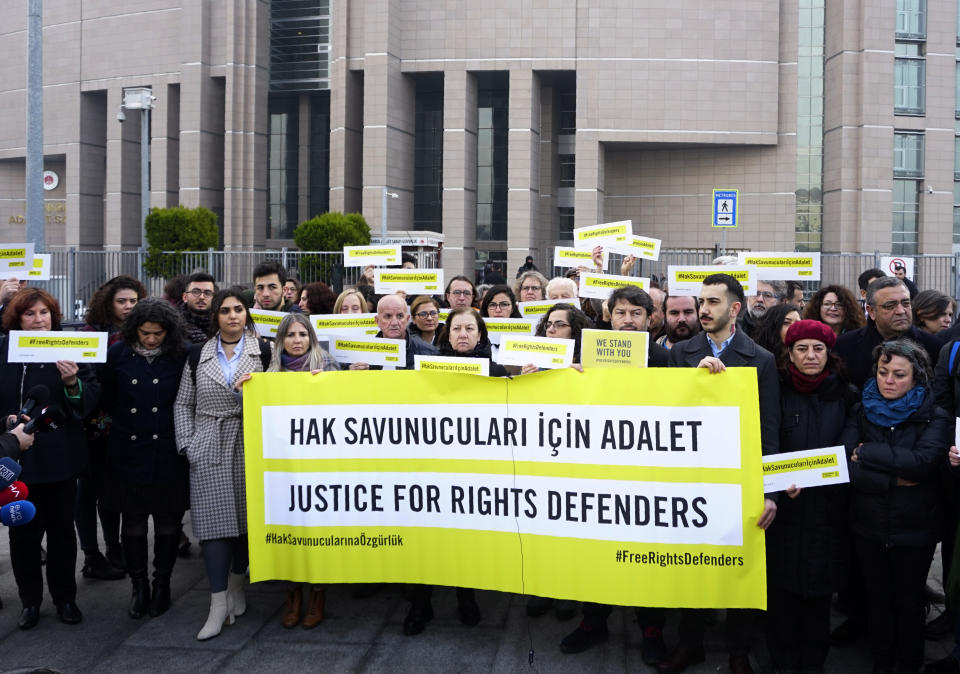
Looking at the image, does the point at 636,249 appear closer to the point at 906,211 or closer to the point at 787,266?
the point at 787,266

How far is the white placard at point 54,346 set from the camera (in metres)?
5.59

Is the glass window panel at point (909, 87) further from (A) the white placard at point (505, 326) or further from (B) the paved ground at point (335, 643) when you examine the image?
(B) the paved ground at point (335, 643)

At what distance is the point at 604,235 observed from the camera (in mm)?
9641

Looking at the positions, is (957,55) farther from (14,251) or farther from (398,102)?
(14,251)

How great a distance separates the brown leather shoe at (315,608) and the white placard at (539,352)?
1969 mm

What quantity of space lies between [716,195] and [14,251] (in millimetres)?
12697

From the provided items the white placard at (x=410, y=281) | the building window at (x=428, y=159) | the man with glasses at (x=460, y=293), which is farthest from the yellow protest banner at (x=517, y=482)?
the building window at (x=428, y=159)

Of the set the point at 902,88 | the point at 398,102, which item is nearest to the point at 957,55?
the point at 902,88

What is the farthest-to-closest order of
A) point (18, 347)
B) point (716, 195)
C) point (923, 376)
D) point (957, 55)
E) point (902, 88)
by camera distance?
1. point (957, 55)
2. point (902, 88)
3. point (716, 195)
4. point (18, 347)
5. point (923, 376)

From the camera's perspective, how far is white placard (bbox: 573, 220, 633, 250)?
30.7ft

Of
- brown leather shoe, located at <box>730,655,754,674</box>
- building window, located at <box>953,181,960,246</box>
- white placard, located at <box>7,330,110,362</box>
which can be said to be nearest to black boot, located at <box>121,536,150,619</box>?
white placard, located at <box>7,330,110,362</box>

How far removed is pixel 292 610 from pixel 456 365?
6.37 ft

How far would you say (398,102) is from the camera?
38.1m

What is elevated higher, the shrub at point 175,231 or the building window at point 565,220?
the building window at point 565,220
